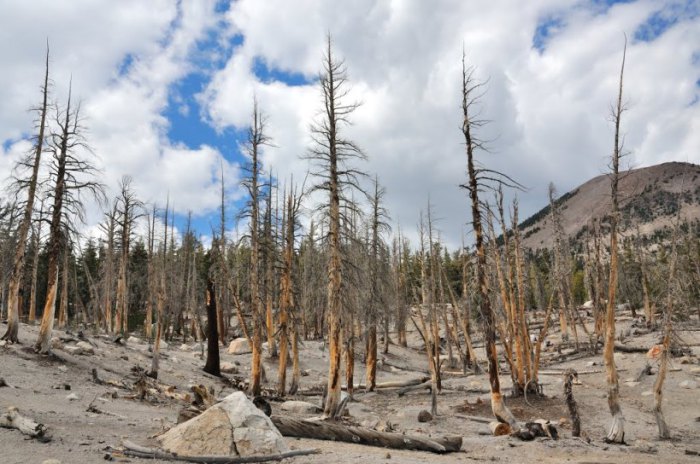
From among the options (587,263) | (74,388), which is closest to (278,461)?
(74,388)

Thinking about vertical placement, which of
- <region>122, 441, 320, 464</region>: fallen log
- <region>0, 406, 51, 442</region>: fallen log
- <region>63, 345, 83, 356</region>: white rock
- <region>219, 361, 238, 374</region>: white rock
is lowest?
<region>219, 361, 238, 374</region>: white rock

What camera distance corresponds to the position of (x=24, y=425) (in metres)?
8.23

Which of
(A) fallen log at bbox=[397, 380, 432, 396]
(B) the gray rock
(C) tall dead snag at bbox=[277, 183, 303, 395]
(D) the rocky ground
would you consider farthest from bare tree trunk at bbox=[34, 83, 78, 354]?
(B) the gray rock

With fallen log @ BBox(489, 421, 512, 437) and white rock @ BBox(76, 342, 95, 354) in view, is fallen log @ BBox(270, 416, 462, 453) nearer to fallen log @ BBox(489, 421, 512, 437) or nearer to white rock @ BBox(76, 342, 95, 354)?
fallen log @ BBox(489, 421, 512, 437)

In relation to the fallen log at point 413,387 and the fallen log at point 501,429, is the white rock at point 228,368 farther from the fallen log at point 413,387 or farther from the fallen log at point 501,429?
the fallen log at point 501,429

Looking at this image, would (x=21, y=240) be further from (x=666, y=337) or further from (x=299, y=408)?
(x=666, y=337)

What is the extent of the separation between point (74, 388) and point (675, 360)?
94.2ft

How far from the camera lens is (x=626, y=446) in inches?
491

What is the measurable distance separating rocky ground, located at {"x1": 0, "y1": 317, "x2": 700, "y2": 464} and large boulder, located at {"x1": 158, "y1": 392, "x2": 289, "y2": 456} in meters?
0.48

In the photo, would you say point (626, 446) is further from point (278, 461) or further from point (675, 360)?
point (675, 360)

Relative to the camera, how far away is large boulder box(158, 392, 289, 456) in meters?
7.88

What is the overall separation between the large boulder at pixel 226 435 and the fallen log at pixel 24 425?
1859 millimetres

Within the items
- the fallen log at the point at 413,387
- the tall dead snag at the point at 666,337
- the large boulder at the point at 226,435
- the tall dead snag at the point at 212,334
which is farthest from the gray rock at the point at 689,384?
the tall dead snag at the point at 212,334

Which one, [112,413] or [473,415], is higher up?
[112,413]
